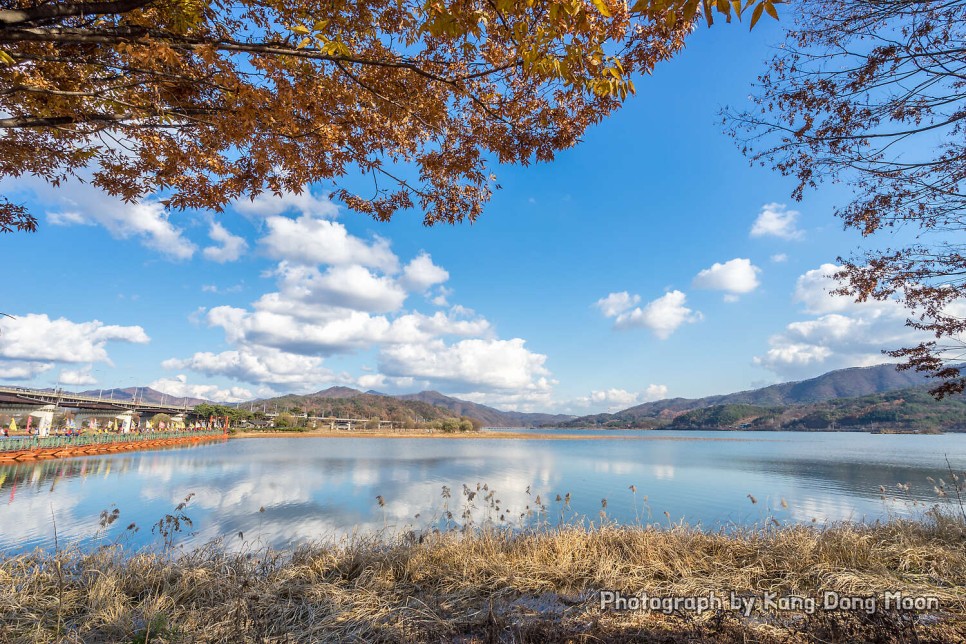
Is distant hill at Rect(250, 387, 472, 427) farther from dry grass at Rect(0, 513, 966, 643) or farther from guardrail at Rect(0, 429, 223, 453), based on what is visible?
dry grass at Rect(0, 513, 966, 643)

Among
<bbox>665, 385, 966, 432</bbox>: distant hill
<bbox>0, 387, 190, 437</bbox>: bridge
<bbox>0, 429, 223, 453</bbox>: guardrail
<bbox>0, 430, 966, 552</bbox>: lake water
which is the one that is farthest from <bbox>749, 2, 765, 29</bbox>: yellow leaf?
<bbox>665, 385, 966, 432</bbox>: distant hill

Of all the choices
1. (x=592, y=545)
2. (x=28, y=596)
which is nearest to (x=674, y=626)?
(x=592, y=545)

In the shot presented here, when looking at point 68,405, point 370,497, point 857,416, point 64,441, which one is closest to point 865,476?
point 370,497

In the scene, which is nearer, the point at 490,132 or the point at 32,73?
the point at 32,73

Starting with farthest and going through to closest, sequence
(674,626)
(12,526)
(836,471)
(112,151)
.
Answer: (836,471), (12,526), (112,151), (674,626)

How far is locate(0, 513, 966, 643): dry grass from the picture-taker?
108 inches

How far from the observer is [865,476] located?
23.5 metres

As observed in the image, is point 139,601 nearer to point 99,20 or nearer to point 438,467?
point 99,20

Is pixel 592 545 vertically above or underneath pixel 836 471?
above

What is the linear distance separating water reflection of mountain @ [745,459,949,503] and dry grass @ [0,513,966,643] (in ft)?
58.2

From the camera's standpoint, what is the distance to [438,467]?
26.4 metres

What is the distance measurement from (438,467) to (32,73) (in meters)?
25.8

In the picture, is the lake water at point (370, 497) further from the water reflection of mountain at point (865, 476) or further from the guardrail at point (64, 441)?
the guardrail at point (64, 441)

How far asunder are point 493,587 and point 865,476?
30879 millimetres
